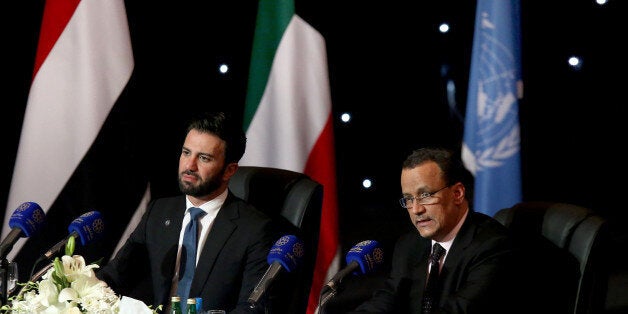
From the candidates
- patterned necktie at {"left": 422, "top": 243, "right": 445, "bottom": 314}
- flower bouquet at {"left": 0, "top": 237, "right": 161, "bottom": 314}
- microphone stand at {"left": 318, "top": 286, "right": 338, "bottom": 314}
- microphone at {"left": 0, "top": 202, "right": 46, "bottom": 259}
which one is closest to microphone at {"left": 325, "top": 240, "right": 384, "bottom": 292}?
microphone stand at {"left": 318, "top": 286, "right": 338, "bottom": 314}

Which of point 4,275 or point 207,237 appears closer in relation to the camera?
point 4,275

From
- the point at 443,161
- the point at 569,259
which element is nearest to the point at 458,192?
the point at 443,161

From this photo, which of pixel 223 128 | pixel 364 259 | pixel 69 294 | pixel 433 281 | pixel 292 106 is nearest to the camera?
pixel 69 294

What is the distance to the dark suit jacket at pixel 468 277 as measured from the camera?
3.11 m

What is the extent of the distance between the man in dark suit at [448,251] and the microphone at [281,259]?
2.02ft

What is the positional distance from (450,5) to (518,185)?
42.3 inches

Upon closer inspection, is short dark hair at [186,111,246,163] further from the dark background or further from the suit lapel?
the dark background

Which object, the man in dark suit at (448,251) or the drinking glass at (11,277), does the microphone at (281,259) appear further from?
the drinking glass at (11,277)

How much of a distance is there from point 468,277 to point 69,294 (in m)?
1.49

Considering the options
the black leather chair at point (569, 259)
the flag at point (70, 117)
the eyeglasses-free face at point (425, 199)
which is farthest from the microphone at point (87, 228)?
the flag at point (70, 117)

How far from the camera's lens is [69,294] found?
2.28 metres

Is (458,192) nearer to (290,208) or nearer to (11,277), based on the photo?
(290,208)

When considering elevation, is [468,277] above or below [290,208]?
below

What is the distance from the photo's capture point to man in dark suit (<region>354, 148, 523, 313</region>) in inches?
125
